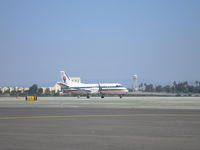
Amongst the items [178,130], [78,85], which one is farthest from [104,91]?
[178,130]

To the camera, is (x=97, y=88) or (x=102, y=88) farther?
(x=97, y=88)

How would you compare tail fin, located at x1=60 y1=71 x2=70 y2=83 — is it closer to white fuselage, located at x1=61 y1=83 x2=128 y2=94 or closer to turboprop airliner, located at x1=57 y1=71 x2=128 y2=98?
turboprop airliner, located at x1=57 y1=71 x2=128 y2=98

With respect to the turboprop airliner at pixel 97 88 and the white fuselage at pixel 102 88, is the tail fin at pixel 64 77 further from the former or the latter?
the white fuselage at pixel 102 88

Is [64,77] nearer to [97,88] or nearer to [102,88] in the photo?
[97,88]

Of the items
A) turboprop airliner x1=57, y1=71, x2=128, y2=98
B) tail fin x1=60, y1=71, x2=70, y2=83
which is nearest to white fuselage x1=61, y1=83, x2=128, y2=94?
turboprop airliner x1=57, y1=71, x2=128, y2=98

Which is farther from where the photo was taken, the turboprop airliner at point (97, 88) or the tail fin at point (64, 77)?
the tail fin at point (64, 77)

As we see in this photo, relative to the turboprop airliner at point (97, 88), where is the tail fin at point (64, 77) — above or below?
above

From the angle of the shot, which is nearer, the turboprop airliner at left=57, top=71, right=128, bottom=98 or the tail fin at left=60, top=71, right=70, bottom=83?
the turboprop airliner at left=57, top=71, right=128, bottom=98

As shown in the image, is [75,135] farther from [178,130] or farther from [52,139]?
[178,130]

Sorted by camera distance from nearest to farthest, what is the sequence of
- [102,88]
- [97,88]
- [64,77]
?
[102,88] < [97,88] < [64,77]

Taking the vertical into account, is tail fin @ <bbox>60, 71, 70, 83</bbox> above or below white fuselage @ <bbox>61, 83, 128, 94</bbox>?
above

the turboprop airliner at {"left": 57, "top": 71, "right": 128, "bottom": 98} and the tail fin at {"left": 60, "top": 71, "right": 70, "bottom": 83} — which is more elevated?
the tail fin at {"left": 60, "top": 71, "right": 70, "bottom": 83}

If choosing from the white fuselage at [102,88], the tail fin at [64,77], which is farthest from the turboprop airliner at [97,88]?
the tail fin at [64,77]

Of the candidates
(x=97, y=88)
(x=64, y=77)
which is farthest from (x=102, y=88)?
(x=64, y=77)
